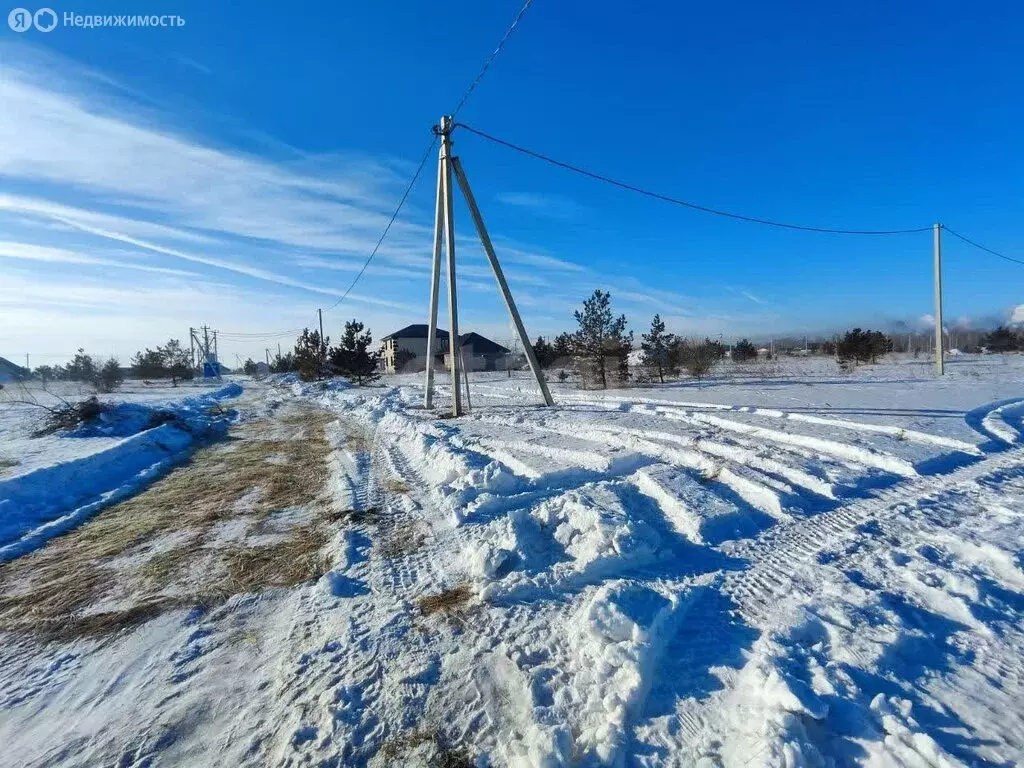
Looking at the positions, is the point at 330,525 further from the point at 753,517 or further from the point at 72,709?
the point at 753,517

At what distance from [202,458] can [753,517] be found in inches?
380

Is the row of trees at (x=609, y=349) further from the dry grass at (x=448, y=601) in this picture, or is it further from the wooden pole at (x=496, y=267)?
the dry grass at (x=448, y=601)

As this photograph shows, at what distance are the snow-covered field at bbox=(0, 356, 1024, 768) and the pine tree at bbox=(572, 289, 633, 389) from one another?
13.8m

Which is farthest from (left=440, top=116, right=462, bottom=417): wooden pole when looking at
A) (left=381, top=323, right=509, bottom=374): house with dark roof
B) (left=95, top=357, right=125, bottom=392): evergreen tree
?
(left=381, top=323, right=509, bottom=374): house with dark roof

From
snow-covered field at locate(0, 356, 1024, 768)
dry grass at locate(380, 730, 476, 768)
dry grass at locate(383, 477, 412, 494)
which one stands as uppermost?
dry grass at locate(383, 477, 412, 494)

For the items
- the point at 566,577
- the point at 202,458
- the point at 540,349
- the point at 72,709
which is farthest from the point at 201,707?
the point at 540,349

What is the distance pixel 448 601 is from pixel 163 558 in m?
2.97

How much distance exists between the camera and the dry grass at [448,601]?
324 cm

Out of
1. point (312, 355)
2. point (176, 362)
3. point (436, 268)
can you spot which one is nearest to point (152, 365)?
point (176, 362)

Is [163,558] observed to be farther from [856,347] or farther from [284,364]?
[284,364]

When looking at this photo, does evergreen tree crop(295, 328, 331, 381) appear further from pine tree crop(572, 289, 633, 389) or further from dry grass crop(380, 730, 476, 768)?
dry grass crop(380, 730, 476, 768)

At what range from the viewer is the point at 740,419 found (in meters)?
8.76

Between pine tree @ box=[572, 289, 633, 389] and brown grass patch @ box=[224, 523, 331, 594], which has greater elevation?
pine tree @ box=[572, 289, 633, 389]

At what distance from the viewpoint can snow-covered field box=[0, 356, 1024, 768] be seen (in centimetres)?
215
